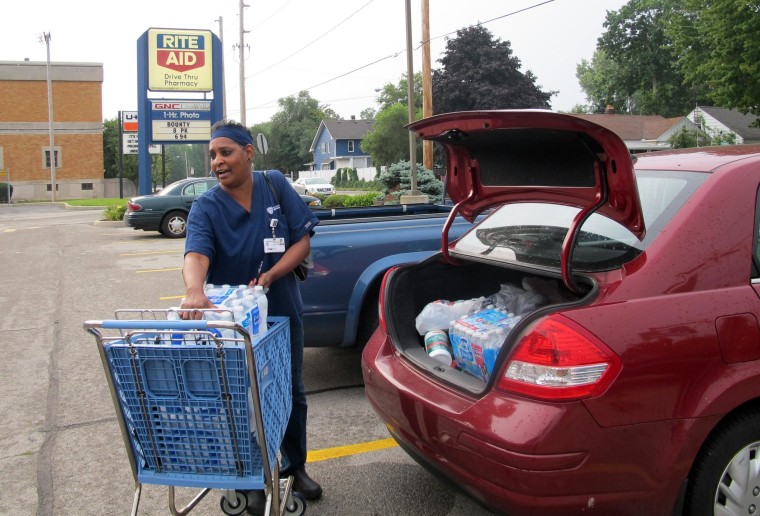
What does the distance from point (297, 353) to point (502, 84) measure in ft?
165

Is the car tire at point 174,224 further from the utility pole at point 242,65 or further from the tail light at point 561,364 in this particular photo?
the utility pole at point 242,65

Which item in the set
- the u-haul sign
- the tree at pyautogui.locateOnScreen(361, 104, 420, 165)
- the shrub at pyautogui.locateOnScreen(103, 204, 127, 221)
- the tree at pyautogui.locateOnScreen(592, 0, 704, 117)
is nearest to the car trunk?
the shrub at pyautogui.locateOnScreen(103, 204, 127, 221)

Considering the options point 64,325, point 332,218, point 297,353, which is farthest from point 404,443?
point 64,325

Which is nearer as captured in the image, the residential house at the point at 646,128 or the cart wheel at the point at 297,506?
the cart wheel at the point at 297,506

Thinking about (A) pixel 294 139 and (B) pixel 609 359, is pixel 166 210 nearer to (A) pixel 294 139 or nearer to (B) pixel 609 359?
(B) pixel 609 359

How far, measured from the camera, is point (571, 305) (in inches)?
97.0

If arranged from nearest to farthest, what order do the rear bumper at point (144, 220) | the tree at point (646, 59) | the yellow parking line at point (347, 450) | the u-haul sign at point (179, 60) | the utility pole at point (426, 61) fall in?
the yellow parking line at point (347, 450) → the rear bumper at point (144, 220) → the utility pole at point (426, 61) → the u-haul sign at point (179, 60) → the tree at point (646, 59)

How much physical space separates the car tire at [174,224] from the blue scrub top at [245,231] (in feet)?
49.3

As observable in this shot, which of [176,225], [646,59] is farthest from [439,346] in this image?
[646,59]

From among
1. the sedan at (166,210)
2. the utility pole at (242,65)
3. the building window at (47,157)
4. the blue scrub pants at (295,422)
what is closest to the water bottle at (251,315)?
the blue scrub pants at (295,422)

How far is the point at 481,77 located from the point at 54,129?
3292 centimetres

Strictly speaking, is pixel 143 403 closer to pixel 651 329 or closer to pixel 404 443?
pixel 404 443

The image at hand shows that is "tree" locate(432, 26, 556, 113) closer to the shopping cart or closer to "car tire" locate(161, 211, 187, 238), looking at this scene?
"car tire" locate(161, 211, 187, 238)

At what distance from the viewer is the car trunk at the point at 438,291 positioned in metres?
3.04
